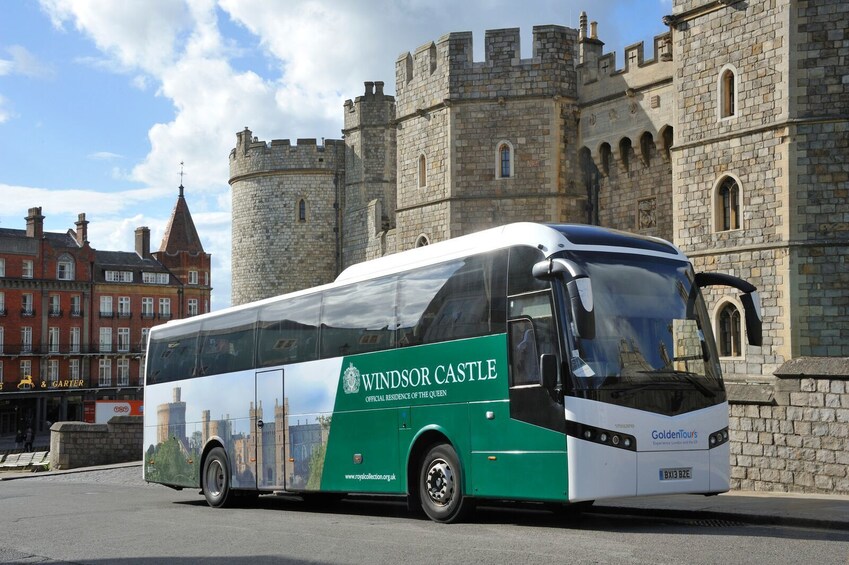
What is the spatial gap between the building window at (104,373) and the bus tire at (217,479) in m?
56.2

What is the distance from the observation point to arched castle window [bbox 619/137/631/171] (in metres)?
26.3

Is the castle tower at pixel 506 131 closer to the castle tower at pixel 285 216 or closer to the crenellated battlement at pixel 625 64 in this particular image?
the crenellated battlement at pixel 625 64

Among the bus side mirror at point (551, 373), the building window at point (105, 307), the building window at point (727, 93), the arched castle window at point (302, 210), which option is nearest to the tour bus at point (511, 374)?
the bus side mirror at point (551, 373)

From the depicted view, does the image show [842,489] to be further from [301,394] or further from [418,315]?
[301,394]

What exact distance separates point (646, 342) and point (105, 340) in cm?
6543

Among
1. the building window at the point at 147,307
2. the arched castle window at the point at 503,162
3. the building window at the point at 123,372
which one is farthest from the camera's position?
the building window at the point at 147,307

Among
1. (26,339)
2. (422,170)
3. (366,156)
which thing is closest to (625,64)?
(422,170)

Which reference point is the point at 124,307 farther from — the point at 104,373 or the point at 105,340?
the point at 104,373

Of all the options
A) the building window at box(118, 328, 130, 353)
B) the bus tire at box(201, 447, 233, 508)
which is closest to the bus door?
the bus tire at box(201, 447, 233, 508)

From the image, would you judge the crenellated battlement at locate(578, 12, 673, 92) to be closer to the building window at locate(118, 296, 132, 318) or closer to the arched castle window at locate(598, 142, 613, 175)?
the arched castle window at locate(598, 142, 613, 175)

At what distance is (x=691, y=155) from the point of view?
74.3 ft

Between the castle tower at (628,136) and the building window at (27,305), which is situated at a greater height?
the castle tower at (628,136)

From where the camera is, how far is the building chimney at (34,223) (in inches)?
2761

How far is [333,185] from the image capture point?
139 ft
